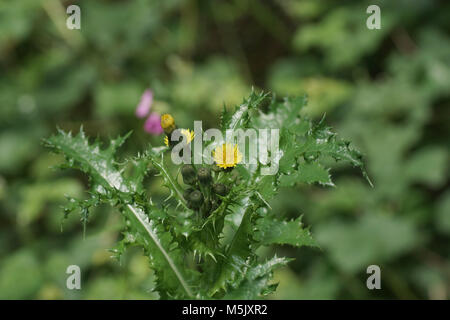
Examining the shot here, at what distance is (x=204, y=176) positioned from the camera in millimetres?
946

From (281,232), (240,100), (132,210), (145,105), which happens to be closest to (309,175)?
(281,232)

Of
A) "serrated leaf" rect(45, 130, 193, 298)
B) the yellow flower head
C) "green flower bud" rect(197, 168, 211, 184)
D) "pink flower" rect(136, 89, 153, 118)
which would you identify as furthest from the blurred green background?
"green flower bud" rect(197, 168, 211, 184)

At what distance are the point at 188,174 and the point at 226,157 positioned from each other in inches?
3.4

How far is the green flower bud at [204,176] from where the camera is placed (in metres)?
0.95

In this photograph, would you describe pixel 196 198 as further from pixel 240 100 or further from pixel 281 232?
pixel 240 100

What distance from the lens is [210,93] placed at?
328 cm

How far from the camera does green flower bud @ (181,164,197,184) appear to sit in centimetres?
98

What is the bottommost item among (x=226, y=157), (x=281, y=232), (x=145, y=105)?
(x=281, y=232)

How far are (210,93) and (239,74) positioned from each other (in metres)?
0.69

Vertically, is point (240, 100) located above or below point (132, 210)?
above

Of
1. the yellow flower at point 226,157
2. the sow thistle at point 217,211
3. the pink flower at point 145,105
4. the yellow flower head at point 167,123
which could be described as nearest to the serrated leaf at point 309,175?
the sow thistle at point 217,211

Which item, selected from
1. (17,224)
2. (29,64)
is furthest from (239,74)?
(17,224)

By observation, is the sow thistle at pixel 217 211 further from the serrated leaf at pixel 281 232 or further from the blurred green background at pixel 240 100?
the blurred green background at pixel 240 100
